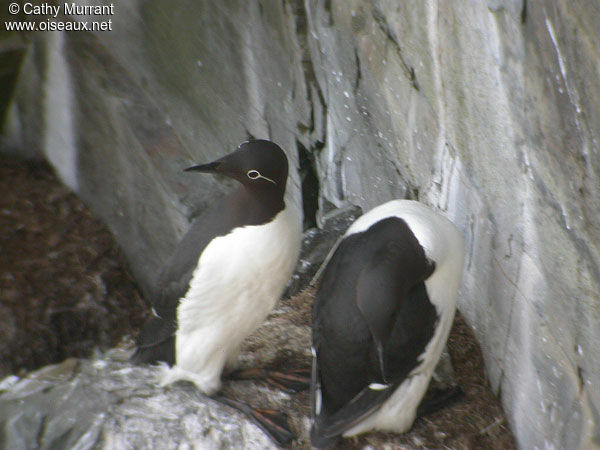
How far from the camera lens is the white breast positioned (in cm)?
222

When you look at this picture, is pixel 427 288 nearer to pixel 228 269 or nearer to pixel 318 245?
pixel 228 269

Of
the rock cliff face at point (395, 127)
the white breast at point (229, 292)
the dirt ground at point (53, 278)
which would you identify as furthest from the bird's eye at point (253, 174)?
the dirt ground at point (53, 278)

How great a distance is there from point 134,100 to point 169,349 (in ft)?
5.71

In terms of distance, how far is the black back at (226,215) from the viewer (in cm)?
218

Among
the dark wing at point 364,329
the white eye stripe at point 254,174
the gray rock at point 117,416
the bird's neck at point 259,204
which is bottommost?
the gray rock at point 117,416

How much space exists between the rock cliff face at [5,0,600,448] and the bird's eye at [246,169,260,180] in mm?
649

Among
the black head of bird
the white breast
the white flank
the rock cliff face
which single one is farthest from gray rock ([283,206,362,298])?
the black head of bird

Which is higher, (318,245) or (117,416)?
(318,245)

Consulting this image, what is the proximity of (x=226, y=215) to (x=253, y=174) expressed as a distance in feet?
0.64

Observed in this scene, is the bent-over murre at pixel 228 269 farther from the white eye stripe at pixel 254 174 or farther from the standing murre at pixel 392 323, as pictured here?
the standing murre at pixel 392 323

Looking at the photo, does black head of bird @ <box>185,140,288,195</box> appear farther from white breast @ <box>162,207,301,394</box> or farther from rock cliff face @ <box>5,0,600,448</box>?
rock cliff face @ <box>5,0,600,448</box>

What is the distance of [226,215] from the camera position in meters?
2.30

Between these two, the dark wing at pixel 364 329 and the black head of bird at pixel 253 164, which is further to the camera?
the black head of bird at pixel 253 164

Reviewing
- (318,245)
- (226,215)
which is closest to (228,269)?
(226,215)
